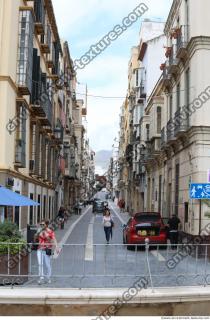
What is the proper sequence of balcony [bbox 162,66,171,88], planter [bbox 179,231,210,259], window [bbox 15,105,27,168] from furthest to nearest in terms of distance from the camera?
balcony [bbox 162,66,171,88] < window [bbox 15,105,27,168] < planter [bbox 179,231,210,259]

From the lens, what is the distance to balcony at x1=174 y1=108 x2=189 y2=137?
70.7 ft

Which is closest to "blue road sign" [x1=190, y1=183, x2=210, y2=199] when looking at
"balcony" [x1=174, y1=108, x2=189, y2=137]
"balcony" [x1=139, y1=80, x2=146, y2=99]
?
"balcony" [x1=174, y1=108, x2=189, y2=137]

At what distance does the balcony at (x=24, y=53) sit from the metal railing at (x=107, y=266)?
899cm

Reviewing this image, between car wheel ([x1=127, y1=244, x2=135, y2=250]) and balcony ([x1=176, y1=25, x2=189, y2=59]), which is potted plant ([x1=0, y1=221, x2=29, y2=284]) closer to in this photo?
car wheel ([x1=127, y1=244, x2=135, y2=250])

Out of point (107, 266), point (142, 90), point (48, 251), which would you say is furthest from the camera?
point (142, 90)

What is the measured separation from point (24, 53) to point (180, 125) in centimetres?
680

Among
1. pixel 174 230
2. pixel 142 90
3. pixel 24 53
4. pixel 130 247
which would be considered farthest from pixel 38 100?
pixel 142 90

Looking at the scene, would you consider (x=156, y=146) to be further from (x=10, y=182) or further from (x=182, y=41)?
(x=10, y=182)

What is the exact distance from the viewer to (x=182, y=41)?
72.7 ft

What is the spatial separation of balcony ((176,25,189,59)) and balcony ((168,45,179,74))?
1.32 metres

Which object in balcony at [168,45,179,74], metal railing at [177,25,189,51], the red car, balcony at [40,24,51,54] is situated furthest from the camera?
balcony at [40,24,51,54]

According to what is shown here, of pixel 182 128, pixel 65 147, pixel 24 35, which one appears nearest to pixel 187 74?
pixel 182 128

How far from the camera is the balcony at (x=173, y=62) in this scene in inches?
957

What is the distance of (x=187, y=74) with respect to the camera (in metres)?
22.6
